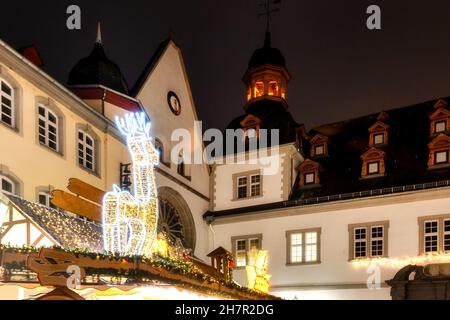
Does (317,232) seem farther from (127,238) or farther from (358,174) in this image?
(127,238)

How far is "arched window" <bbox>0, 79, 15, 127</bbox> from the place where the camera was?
1625cm

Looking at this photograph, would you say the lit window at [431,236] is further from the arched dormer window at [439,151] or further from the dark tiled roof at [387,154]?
the arched dormer window at [439,151]

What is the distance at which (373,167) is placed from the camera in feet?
86.4

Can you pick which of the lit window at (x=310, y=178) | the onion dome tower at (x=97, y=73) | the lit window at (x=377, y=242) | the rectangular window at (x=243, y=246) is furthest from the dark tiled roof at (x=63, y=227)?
the lit window at (x=310, y=178)

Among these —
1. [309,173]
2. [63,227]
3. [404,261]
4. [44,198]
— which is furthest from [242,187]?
[63,227]

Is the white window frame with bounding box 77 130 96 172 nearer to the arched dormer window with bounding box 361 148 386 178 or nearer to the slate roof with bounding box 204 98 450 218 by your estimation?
the slate roof with bounding box 204 98 450 218

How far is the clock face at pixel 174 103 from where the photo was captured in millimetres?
27078

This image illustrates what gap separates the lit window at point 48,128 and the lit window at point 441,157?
15534 millimetres

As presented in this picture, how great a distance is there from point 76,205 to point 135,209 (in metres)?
2.15

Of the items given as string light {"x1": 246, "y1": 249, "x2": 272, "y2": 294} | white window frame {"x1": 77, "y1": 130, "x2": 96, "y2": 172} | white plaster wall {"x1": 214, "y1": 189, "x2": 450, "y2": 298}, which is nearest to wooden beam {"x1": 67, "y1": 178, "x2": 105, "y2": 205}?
white window frame {"x1": 77, "y1": 130, "x2": 96, "y2": 172}

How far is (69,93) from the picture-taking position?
61.5ft

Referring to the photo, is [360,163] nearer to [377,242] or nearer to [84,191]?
[377,242]
